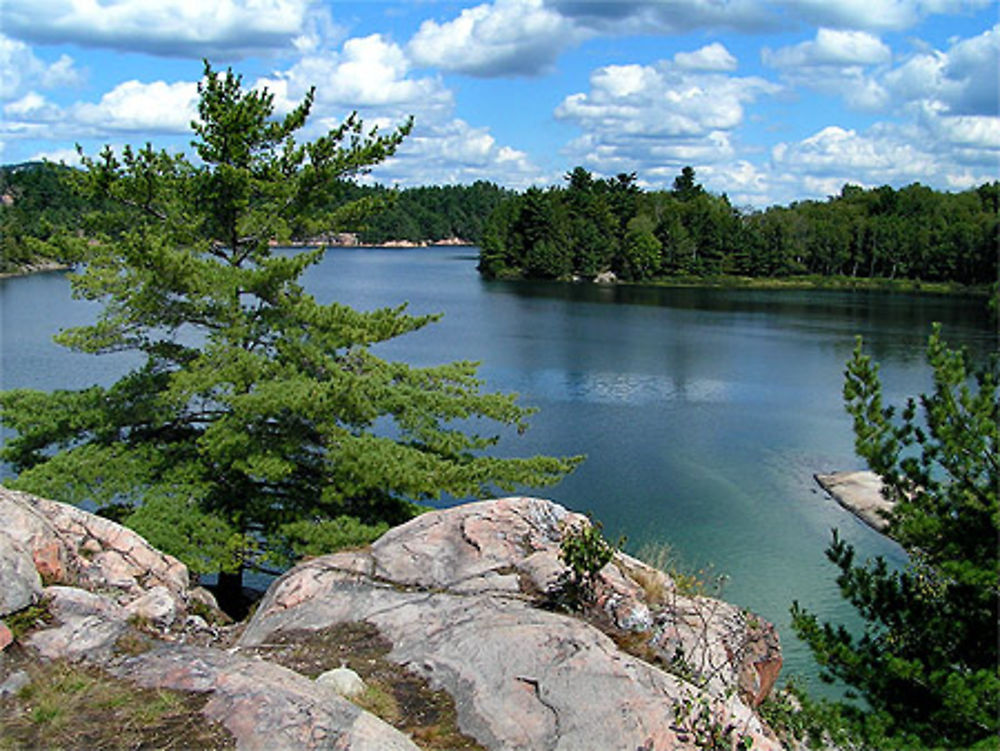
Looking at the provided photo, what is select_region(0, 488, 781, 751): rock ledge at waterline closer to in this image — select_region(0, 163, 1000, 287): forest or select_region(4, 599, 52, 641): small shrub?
select_region(4, 599, 52, 641): small shrub

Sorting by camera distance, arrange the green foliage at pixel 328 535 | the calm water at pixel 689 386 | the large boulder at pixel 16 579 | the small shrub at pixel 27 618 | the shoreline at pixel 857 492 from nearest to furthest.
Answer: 1. the small shrub at pixel 27 618
2. the large boulder at pixel 16 579
3. the green foliage at pixel 328 535
4. the calm water at pixel 689 386
5. the shoreline at pixel 857 492

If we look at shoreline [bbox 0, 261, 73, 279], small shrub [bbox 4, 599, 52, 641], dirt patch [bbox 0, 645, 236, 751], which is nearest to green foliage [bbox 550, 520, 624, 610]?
dirt patch [bbox 0, 645, 236, 751]

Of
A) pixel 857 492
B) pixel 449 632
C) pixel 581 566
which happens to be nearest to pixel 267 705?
pixel 449 632

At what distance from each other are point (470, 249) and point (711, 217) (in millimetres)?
78398

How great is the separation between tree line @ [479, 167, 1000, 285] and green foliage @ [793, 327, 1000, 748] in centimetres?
8061

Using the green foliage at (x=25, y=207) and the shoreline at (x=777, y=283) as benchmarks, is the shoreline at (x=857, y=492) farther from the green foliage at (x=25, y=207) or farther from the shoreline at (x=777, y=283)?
the shoreline at (x=777, y=283)

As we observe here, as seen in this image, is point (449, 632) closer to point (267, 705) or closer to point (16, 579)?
point (267, 705)

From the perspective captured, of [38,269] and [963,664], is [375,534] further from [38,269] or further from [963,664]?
[38,269]

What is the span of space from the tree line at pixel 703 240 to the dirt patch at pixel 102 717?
276 ft

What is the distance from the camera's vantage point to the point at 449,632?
713 centimetres

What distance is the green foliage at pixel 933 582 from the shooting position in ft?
26.6

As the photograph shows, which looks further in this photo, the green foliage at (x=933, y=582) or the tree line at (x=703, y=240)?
the tree line at (x=703, y=240)

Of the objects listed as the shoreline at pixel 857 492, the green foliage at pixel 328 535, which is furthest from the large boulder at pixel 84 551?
the shoreline at pixel 857 492

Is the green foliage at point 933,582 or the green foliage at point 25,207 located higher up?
the green foliage at point 25,207
